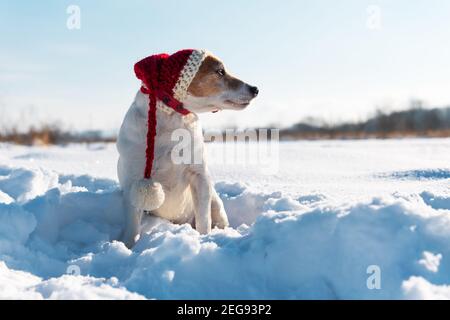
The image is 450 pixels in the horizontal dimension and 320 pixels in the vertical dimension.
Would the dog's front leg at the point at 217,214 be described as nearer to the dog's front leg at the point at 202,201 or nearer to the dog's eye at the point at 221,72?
the dog's front leg at the point at 202,201

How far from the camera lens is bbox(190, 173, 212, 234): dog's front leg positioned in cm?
350

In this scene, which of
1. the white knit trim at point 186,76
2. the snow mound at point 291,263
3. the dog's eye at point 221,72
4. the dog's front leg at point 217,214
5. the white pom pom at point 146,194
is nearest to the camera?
the snow mound at point 291,263

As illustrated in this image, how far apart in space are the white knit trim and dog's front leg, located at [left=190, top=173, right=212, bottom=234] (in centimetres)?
65

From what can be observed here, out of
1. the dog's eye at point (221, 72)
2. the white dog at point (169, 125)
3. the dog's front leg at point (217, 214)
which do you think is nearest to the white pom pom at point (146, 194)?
the white dog at point (169, 125)

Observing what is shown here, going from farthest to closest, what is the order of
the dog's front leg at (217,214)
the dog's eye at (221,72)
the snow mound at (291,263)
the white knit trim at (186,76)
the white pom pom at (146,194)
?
the dog's front leg at (217,214) → the dog's eye at (221,72) → the white knit trim at (186,76) → the white pom pom at (146,194) → the snow mound at (291,263)

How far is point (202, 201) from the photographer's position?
352 centimetres

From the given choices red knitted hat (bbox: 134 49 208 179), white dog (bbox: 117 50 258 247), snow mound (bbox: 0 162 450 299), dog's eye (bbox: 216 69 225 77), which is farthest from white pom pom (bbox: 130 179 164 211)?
dog's eye (bbox: 216 69 225 77)

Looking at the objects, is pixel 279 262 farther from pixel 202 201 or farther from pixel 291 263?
pixel 202 201

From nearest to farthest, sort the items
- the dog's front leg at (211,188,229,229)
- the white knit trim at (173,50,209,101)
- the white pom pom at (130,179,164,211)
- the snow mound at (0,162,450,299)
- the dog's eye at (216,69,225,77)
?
the snow mound at (0,162,450,299), the white pom pom at (130,179,164,211), the white knit trim at (173,50,209,101), the dog's eye at (216,69,225,77), the dog's front leg at (211,188,229,229)

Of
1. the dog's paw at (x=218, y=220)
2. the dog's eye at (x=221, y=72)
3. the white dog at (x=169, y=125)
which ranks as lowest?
the dog's paw at (x=218, y=220)

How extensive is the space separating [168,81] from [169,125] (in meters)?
0.33

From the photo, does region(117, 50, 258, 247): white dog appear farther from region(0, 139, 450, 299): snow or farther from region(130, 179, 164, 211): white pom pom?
region(0, 139, 450, 299): snow

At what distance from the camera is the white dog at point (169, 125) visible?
330 cm
